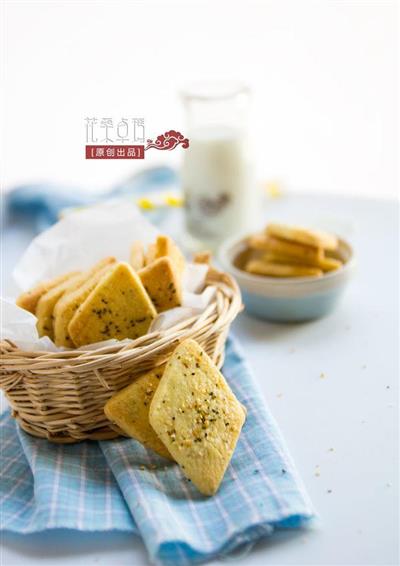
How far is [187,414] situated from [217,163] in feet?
3.34

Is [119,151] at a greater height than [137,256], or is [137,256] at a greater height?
[119,151]

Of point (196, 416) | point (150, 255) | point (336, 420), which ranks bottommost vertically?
point (336, 420)

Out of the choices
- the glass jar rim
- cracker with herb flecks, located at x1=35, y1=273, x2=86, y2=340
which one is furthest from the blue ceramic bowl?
the glass jar rim

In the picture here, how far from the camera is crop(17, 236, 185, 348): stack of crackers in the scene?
1.31 meters

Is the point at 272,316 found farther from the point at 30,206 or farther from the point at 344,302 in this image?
the point at 30,206

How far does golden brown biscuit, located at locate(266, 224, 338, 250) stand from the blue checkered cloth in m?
0.48

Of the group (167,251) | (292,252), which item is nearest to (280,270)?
(292,252)

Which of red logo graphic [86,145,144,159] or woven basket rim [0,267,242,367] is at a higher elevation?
red logo graphic [86,145,144,159]

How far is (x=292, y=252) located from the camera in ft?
5.63

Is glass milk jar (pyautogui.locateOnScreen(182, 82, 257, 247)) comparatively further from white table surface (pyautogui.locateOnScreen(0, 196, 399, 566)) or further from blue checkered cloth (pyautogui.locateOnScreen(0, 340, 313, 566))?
blue checkered cloth (pyautogui.locateOnScreen(0, 340, 313, 566))

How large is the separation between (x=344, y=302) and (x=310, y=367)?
1.01 feet

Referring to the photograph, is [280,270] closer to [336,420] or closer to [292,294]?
[292,294]

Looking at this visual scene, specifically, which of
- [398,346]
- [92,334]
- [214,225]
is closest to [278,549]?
[92,334]

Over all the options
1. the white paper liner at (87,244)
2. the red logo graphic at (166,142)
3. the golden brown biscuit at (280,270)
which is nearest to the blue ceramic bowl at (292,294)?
the golden brown biscuit at (280,270)
